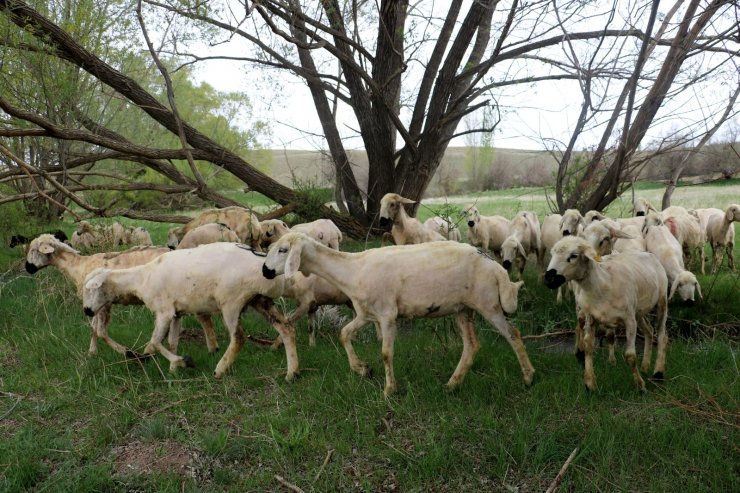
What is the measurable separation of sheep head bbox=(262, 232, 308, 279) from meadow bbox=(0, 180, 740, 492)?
4.68 ft

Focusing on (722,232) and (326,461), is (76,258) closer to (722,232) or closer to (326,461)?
(326,461)

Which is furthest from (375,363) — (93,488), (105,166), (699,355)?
(105,166)

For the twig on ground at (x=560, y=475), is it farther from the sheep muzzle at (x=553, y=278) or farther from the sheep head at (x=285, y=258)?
the sheep head at (x=285, y=258)

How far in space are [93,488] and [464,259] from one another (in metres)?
4.41

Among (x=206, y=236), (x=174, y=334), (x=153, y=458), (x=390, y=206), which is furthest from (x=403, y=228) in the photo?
(x=153, y=458)

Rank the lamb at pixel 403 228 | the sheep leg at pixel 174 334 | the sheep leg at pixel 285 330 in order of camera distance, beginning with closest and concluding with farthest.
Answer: the sheep leg at pixel 285 330, the sheep leg at pixel 174 334, the lamb at pixel 403 228

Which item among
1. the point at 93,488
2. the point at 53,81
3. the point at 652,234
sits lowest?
the point at 93,488

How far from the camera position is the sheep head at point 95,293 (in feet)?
27.3

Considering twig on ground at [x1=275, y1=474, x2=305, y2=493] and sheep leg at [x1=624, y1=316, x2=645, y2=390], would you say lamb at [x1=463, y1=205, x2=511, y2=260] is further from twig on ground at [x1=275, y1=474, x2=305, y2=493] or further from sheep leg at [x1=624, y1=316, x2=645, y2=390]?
twig on ground at [x1=275, y1=474, x2=305, y2=493]

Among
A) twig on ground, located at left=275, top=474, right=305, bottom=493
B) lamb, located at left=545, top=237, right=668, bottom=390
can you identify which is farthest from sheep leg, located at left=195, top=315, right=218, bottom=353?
lamb, located at left=545, top=237, right=668, bottom=390

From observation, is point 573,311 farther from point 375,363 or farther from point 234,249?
point 234,249

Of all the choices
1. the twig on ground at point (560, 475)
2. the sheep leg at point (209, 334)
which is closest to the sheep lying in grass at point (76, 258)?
the sheep leg at point (209, 334)

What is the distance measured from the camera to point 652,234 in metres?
10.4

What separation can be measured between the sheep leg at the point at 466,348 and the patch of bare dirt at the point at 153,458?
3001mm
